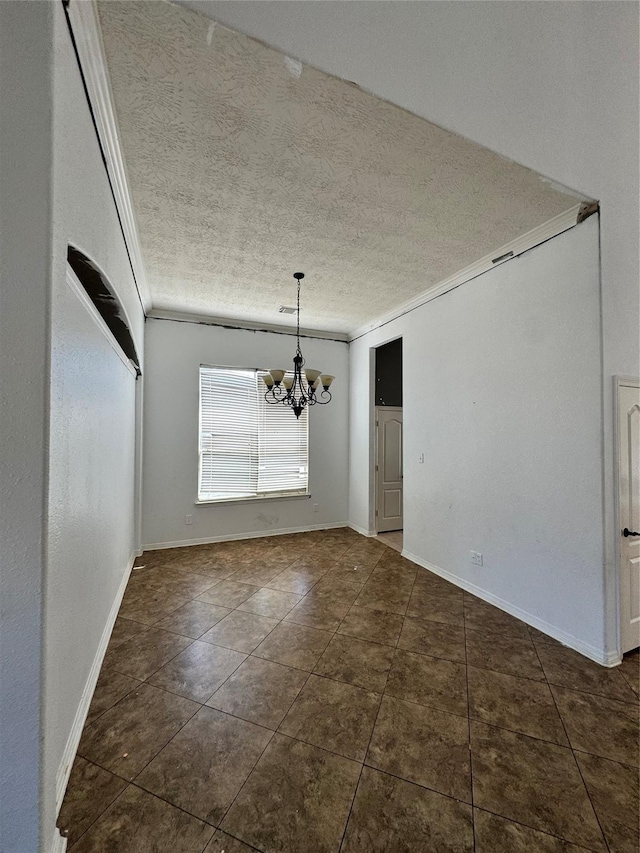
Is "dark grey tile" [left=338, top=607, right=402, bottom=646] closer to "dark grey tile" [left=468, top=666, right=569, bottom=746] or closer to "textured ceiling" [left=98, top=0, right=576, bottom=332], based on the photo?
"dark grey tile" [left=468, top=666, right=569, bottom=746]

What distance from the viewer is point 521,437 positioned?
9.18 feet

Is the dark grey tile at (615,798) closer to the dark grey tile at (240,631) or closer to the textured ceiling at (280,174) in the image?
the dark grey tile at (240,631)

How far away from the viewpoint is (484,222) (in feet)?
8.41

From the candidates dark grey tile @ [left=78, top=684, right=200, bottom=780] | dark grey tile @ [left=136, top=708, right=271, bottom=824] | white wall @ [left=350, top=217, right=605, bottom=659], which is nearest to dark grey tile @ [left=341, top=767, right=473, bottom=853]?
dark grey tile @ [left=136, top=708, right=271, bottom=824]

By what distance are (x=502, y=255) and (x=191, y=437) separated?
400 centimetres

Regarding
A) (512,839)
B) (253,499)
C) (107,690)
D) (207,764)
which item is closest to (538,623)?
(512,839)

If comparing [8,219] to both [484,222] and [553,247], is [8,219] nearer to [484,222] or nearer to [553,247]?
[484,222]

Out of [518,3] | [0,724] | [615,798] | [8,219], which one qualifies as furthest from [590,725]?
[518,3]

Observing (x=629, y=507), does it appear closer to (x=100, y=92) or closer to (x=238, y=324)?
(x=100, y=92)

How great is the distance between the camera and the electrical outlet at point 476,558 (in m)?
3.16

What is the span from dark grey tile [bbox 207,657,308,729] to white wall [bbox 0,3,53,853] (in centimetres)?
100

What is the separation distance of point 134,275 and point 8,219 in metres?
2.50

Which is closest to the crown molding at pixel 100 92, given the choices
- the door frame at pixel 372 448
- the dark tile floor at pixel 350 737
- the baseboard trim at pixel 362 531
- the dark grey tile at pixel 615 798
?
the dark tile floor at pixel 350 737

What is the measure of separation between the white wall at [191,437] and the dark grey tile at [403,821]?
3.67m
